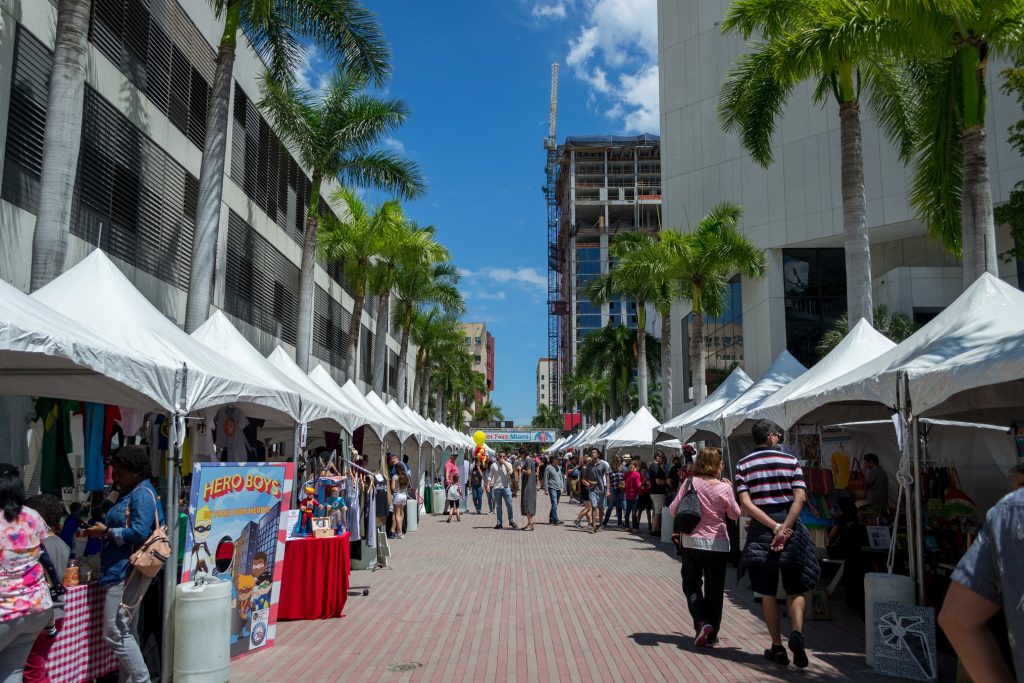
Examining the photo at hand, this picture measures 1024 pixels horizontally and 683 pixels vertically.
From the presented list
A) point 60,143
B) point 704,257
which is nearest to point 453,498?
point 704,257

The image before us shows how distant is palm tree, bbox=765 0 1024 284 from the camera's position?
1080 cm

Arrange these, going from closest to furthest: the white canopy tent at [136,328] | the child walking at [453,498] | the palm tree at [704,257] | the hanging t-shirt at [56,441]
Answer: the white canopy tent at [136,328]
the hanging t-shirt at [56,441]
the child walking at [453,498]
the palm tree at [704,257]

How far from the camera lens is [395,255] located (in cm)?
3105

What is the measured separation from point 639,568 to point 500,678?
7.19 metres

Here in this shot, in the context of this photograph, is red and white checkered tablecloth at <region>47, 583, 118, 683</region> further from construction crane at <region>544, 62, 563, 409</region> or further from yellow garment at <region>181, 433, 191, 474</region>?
construction crane at <region>544, 62, 563, 409</region>

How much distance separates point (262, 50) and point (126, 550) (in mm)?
13904

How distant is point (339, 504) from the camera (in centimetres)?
1023

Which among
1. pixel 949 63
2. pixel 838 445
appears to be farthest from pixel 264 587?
pixel 949 63

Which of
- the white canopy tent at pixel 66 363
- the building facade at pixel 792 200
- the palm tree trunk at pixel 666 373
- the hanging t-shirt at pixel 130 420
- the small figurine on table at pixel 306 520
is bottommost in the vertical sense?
the small figurine on table at pixel 306 520

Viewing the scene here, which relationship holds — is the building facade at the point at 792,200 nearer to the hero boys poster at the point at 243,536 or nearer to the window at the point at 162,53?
the window at the point at 162,53

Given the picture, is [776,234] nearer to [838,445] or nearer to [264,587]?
[838,445]

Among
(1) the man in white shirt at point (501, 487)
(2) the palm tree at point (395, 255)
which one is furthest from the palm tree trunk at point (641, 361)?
(1) the man in white shirt at point (501, 487)

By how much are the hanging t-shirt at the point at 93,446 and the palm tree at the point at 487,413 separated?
129 metres

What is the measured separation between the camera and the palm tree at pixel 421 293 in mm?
38197
